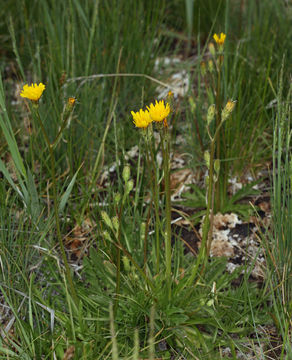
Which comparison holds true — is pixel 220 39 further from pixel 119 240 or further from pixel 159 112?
pixel 119 240

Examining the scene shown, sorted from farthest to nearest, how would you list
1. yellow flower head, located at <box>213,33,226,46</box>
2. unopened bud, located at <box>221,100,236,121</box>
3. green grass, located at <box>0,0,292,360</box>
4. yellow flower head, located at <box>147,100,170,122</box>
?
yellow flower head, located at <box>213,33,226,46</box>, green grass, located at <box>0,0,292,360</box>, unopened bud, located at <box>221,100,236,121</box>, yellow flower head, located at <box>147,100,170,122</box>

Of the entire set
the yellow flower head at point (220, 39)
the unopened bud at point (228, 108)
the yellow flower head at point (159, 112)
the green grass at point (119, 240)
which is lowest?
the green grass at point (119, 240)

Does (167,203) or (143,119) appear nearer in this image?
(143,119)

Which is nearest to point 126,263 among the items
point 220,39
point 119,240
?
point 119,240

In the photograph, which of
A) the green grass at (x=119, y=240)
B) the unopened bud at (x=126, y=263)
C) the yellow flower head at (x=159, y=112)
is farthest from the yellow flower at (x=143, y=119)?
the unopened bud at (x=126, y=263)

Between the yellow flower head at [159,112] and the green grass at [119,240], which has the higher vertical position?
the yellow flower head at [159,112]

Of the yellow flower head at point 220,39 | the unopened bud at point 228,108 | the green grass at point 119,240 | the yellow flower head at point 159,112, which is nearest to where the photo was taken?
the yellow flower head at point 159,112

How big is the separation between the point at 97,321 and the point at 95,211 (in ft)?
1.61

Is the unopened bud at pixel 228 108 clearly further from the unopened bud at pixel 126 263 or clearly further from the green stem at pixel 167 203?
the unopened bud at pixel 126 263

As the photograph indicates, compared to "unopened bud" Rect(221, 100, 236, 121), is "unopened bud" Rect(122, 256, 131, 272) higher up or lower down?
lower down

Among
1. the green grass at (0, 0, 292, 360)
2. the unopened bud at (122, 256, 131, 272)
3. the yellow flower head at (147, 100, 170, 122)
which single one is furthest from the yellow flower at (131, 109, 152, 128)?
the unopened bud at (122, 256, 131, 272)

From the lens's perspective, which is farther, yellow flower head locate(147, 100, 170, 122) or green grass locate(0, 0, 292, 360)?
green grass locate(0, 0, 292, 360)

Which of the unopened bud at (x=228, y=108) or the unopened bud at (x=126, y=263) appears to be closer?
the unopened bud at (x=228, y=108)

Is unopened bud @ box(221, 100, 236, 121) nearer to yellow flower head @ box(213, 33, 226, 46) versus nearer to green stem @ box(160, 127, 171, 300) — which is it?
green stem @ box(160, 127, 171, 300)
